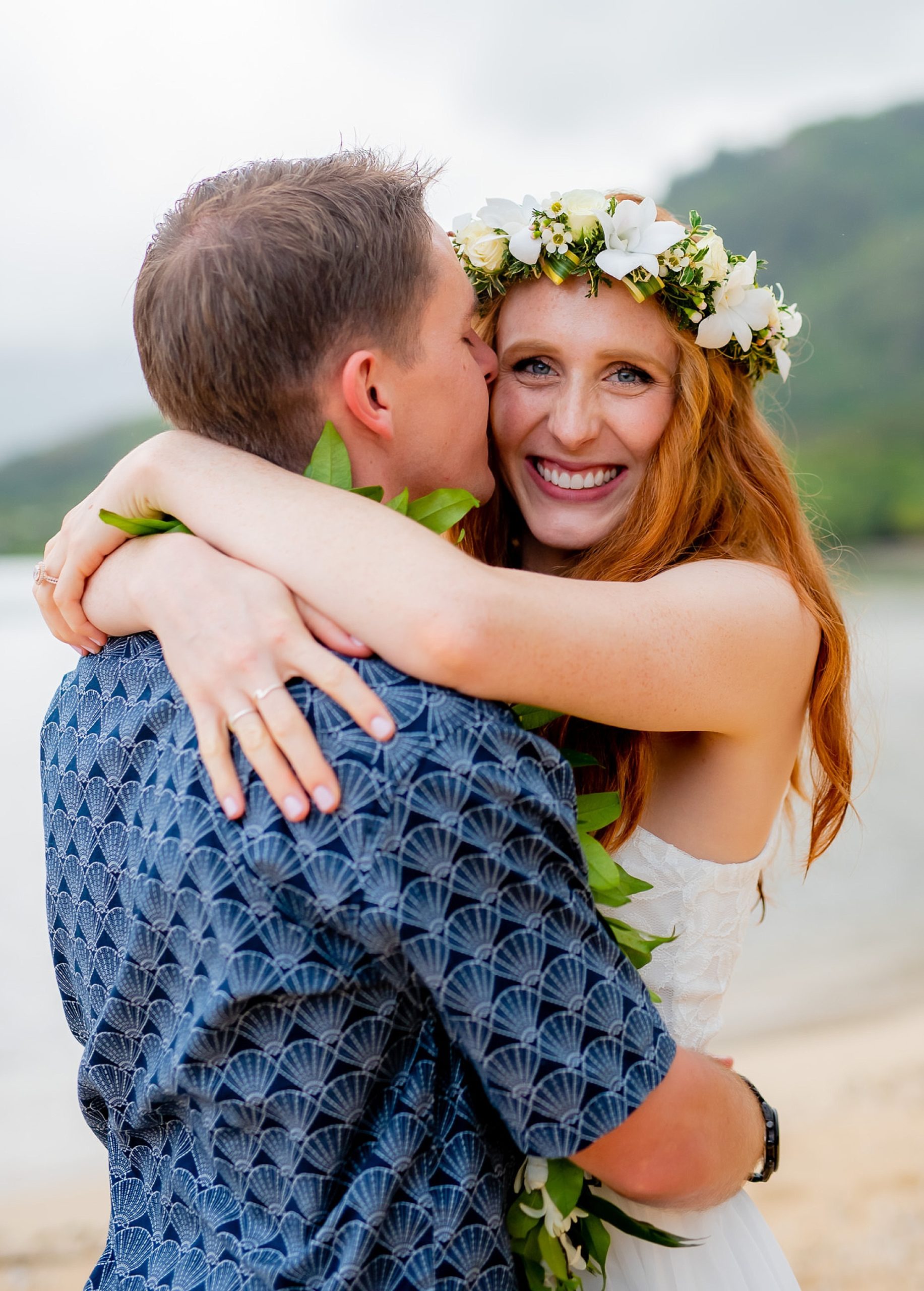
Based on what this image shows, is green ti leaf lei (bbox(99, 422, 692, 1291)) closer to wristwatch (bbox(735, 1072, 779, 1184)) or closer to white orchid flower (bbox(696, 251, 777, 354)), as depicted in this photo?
wristwatch (bbox(735, 1072, 779, 1184))

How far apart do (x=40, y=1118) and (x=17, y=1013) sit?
1.79 meters

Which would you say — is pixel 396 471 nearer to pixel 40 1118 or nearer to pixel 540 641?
pixel 540 641

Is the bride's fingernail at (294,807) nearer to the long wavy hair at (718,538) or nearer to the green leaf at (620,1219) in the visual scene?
the green leaf at (620,1219)

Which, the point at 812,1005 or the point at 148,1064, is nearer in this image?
the point at 148,1064

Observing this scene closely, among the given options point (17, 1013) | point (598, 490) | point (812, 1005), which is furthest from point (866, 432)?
point (598, 490)

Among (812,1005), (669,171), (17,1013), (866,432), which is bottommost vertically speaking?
(17,1013)

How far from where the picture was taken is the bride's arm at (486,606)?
4.68 ft

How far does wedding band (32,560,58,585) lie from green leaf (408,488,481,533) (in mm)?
670

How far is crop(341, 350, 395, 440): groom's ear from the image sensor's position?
173 centimetres

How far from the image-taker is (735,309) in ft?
8.13

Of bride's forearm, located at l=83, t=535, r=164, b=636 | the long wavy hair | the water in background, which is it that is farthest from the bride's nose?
the water in background

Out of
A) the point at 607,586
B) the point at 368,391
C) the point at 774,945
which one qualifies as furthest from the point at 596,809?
the point at 774,945

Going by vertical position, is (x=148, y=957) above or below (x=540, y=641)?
below

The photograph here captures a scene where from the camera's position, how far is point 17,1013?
9320mm
